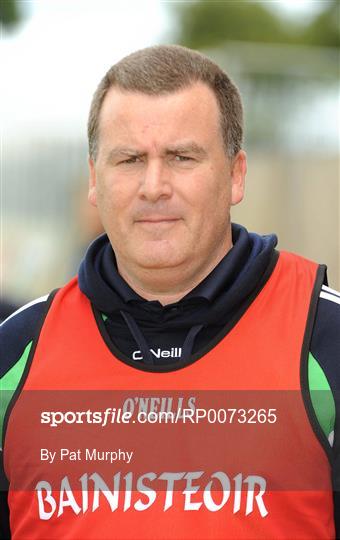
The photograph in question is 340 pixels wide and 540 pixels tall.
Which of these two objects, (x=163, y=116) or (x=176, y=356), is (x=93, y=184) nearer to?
(x=163, y=116)

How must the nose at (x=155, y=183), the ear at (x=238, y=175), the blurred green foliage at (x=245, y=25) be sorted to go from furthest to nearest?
the blurred green foliage at (x=245, y=25) → the ear at (x=238, y=175) → the nose at (x=155, y=183)

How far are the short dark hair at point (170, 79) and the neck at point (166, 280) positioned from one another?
0.34 metres

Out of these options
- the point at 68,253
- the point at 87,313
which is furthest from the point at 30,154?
the point at 87,313

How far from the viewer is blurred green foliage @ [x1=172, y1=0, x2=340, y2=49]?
1497 inches

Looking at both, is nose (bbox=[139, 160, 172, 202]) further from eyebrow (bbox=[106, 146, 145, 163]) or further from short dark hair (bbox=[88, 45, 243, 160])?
short dark hair (bbox=[88, 45, 243, 160])

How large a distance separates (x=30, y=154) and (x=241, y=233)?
6552mm

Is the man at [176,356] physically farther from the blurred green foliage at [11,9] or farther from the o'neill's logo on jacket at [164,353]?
the blurred green foliage at [11,9]

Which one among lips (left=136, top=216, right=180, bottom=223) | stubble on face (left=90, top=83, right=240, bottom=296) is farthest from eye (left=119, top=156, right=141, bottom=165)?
lips (left=136, top=216, right=180, bottom=223)

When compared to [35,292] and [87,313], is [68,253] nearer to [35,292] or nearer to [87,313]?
[35,292]

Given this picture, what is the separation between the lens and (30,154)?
918 centimetres

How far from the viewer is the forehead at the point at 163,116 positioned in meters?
2.62

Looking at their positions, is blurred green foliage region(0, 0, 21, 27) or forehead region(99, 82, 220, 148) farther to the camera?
blurred green foliage region(0, 0, 21, 27)

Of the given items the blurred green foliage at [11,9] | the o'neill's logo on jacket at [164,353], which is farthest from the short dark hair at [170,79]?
the blurred green foliage at [11,9]

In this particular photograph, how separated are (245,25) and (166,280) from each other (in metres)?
38.2
